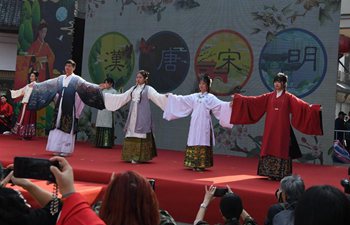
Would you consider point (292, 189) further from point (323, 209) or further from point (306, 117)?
point (306, 117)

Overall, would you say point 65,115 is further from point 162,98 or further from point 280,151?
point 280,151

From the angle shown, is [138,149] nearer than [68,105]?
Yes

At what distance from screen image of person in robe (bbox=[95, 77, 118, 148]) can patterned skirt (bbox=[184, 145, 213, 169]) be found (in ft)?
11.1

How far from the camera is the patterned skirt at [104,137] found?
8.79 m

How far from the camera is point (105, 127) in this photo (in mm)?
8938

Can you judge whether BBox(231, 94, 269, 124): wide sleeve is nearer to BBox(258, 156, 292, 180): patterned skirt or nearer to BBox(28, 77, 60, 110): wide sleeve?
BBox(258, 156, 292, 180): patterned skirt

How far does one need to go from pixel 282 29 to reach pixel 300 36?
1.08ft

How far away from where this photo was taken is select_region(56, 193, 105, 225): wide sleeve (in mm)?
1328

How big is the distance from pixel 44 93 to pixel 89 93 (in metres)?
0.78

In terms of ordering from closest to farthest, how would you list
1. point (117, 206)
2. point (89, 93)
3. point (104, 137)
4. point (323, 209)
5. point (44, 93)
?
point (323, 209)
point (117, 206)
point (89, 93)
point (44, 93)
point (104, 137)

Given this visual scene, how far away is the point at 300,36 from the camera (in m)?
7.58

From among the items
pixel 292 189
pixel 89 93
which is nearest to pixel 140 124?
pixel 89 93

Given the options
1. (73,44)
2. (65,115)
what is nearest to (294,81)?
(65,115)

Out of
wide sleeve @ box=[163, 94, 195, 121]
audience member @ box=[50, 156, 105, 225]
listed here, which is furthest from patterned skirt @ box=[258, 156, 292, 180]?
audience member @ box=[50, 156, 105, 225]
